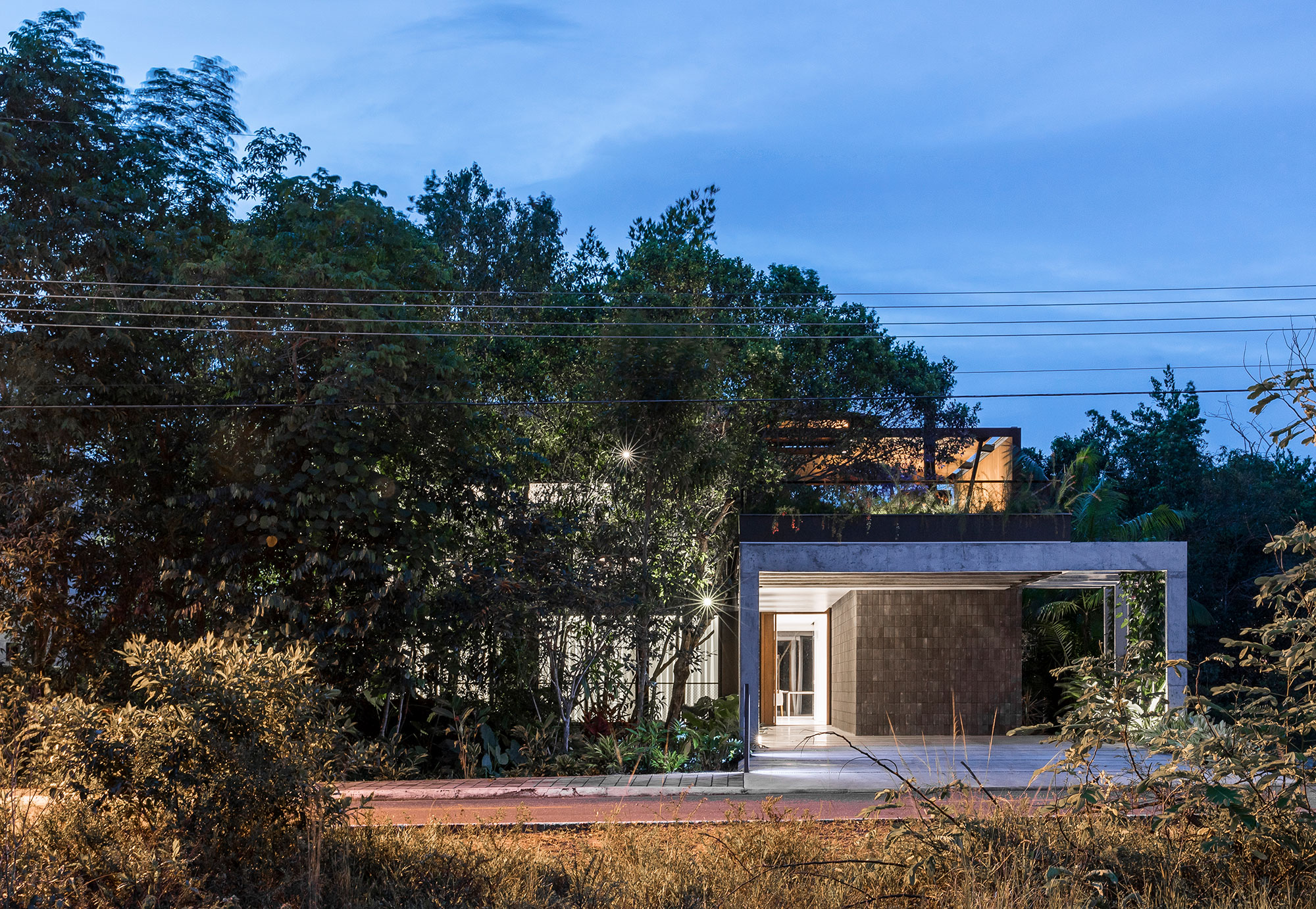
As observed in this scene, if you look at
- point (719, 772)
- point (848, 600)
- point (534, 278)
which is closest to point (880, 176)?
point (534, 278)

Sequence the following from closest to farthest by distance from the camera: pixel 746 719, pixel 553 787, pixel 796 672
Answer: pixel 553 787
pixel 746 719
pixel 796 672

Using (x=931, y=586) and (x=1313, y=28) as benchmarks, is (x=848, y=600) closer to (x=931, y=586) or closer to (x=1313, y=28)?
(x=931, y=586)

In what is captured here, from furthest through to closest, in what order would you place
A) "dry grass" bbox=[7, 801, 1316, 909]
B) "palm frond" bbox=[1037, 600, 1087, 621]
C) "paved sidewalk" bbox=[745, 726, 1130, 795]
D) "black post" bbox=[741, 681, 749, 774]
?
"palm frond" bbox=[1037, 600, 1087, 621] < "black post" bbox=[741, 681, 749, 774] < "paved sidewalk" bbox=[745, 726, 1130, 795] < "dry grass" bbox=[7, 801, 1316, 909]

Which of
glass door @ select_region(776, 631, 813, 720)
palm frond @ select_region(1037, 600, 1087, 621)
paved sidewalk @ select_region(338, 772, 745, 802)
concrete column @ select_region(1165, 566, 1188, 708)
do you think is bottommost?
glass door @ select_region(776, 631, 813, 720)

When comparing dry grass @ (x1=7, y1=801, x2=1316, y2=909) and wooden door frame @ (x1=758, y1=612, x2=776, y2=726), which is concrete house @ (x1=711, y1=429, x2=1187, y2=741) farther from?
dry grass @ (x1=7, y1=801, x2=1316, y2=909)

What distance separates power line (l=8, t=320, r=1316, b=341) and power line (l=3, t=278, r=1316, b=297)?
0.50 meters

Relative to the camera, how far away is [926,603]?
1897 centimetres

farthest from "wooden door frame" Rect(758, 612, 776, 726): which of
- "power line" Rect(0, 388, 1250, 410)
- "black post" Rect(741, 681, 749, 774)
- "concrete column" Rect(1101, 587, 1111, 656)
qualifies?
"black post" Rect(741, 681, 749, 774)

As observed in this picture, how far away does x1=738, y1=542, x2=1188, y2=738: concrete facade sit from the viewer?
1427cm

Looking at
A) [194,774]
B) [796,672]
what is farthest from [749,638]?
[796,672]

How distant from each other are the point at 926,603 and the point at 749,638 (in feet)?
20.5

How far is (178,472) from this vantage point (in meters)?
13.7

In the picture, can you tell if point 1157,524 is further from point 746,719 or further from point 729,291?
point 746,719

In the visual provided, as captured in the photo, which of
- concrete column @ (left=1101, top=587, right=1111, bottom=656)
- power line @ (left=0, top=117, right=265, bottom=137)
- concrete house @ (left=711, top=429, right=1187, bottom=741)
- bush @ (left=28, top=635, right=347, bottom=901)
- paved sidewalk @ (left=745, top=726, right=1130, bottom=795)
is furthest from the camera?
concrete column @ (left=1101, top=587, right=1111, bottom=656)
